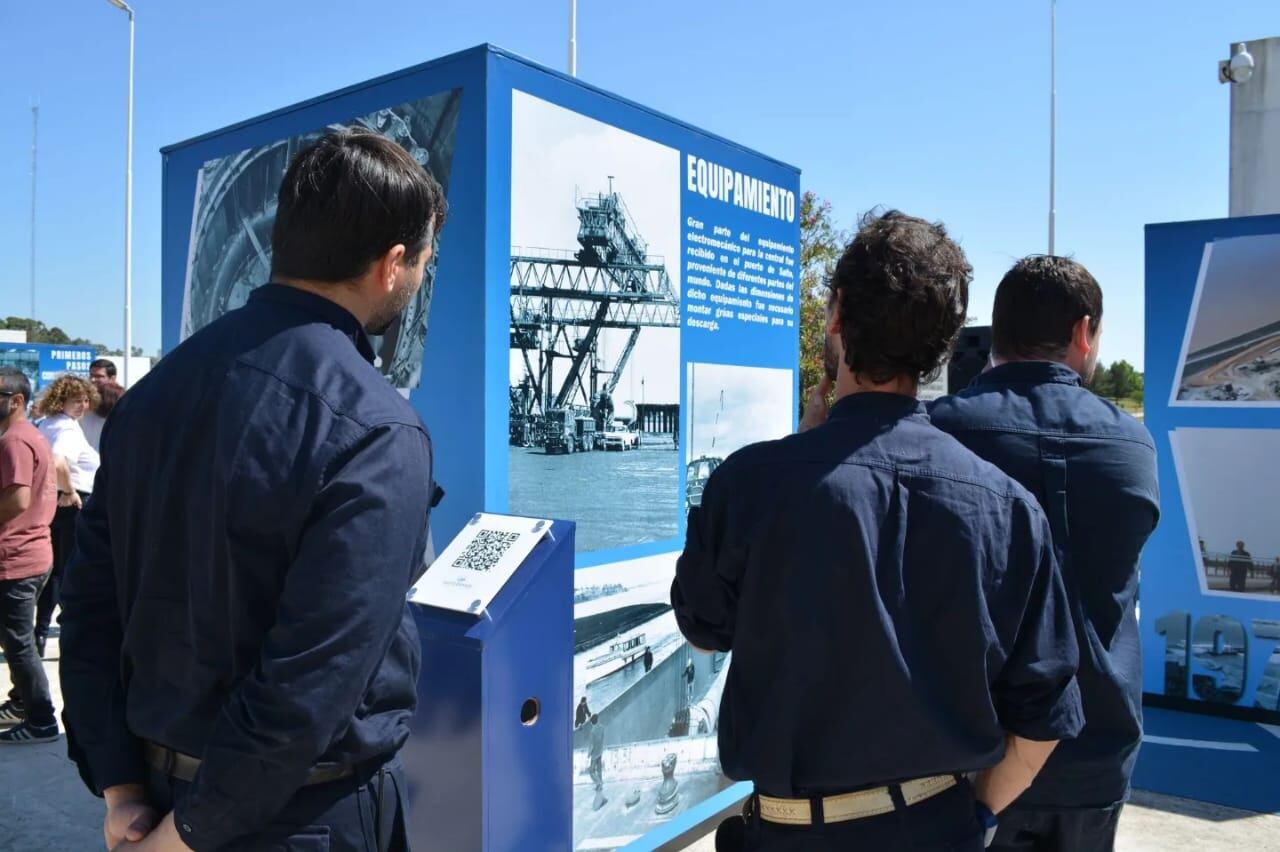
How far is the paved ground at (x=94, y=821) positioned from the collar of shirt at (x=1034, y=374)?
241 centimetres

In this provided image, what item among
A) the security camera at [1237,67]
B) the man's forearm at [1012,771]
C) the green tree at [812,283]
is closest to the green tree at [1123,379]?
the green tree at [812,283]

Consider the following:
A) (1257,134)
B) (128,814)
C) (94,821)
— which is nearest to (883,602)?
(128,814)

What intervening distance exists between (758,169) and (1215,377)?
3.55 metres

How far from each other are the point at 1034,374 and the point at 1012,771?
3.09 feet

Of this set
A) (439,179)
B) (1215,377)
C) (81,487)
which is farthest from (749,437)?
(81,487)

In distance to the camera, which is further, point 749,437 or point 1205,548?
point 1205,548

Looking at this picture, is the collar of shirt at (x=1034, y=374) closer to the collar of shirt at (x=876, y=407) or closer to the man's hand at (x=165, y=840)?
the collar of shirt at (x=876, y=407)

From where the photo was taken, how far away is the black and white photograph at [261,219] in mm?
2820

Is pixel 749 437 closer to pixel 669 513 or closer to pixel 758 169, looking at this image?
pixel 669 513

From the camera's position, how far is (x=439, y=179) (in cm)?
282

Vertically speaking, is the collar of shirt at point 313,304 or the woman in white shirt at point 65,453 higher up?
the collar of shirt at point 313,304

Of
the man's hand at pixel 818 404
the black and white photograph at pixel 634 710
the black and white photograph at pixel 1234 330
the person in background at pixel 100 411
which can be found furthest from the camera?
the person in background at pixel 100 411

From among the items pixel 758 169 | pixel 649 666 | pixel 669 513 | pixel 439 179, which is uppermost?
pixel 758 169

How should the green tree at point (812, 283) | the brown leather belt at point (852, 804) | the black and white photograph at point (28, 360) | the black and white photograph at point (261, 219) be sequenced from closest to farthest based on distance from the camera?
the brown leather belt at point (852, 804), the black and white photograph at point (261, 219), the green tree at point (812, 283), the black and white photograph at point (28, 360)
